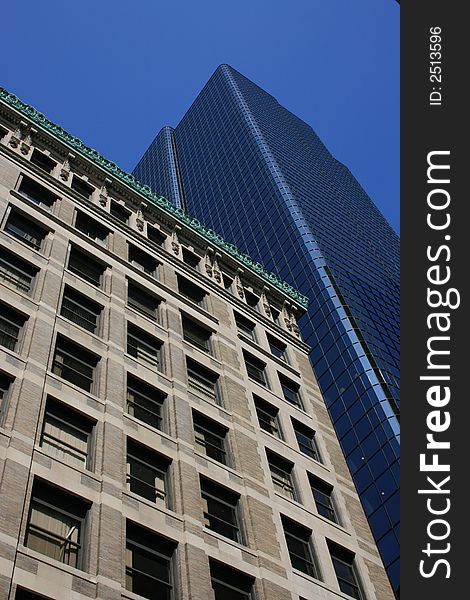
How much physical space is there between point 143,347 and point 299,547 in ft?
33.3

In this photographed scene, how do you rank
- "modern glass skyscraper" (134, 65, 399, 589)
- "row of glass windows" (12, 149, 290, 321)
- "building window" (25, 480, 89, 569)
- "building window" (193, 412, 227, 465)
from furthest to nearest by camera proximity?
"modern glass skyscraper" (134, 65, 399, 589)
"row of glass windows" (12, 149, 290, 321)
"building window" (193, 412, 227, 465)
"building window" (25, 480, 89, 569)

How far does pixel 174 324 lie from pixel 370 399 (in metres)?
41.2

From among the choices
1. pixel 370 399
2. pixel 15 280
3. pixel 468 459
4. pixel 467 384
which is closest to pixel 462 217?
pixel 467 384

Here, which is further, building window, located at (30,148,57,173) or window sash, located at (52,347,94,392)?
building window, located at (30,148,57,173)

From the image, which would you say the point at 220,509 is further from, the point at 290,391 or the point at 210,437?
the point at 290,391

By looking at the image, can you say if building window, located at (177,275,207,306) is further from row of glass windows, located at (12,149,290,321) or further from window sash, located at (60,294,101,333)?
window sash, located at (60,294,101,333)

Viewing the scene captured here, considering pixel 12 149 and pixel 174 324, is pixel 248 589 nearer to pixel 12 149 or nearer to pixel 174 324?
pixel 174 324

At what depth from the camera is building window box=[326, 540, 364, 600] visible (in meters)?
26.9

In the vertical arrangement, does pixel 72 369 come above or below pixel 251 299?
below

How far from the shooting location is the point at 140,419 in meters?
26.2

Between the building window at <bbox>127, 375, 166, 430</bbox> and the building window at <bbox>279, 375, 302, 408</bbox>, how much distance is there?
10.3 meters

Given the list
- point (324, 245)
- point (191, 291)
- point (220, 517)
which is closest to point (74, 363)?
point (220, 517)

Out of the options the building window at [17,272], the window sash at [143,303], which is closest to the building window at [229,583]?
the building window at [17,272]

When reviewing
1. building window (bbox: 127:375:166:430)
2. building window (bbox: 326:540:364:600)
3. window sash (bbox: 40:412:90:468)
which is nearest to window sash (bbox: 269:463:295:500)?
building window (bbox: 326:540:364:600)
